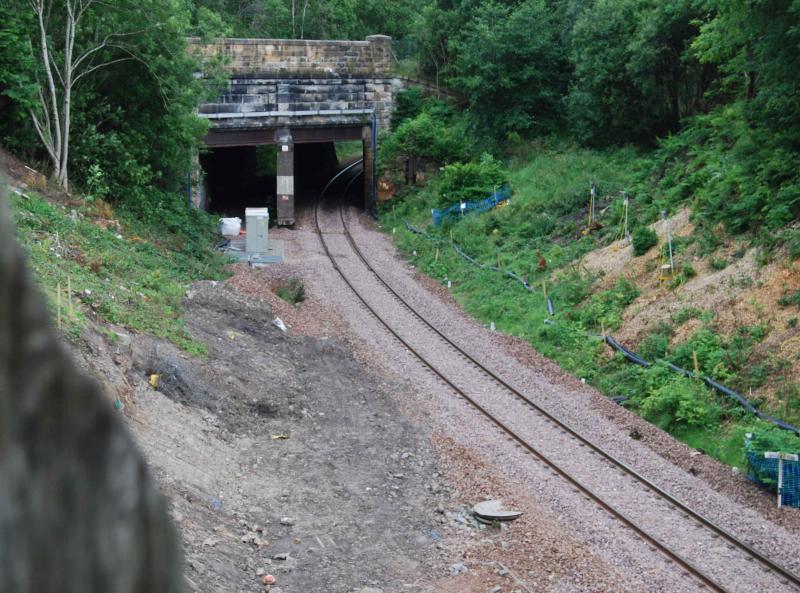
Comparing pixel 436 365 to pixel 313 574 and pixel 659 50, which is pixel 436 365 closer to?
pixel 313 574

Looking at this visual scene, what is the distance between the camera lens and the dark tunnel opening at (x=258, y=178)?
46.4 m

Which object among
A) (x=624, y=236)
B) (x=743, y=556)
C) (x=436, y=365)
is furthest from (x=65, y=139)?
(x=743, y=556)

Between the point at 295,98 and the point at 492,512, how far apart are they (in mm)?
31695

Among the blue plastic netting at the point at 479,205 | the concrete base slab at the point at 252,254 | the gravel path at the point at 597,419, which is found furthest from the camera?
the blue plastic netting at the point at 479,205

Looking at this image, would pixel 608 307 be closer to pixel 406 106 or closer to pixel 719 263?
pixel 719 263

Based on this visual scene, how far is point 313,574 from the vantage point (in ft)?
37.1

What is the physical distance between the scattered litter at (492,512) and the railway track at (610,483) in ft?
5.35

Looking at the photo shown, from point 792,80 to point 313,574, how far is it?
1611 centimetres

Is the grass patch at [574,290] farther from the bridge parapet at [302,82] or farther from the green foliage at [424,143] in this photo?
the bridge parapet at [302,82]

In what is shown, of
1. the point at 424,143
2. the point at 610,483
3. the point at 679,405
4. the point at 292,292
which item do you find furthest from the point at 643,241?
the point at 424,143

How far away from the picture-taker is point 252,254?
3169 cm

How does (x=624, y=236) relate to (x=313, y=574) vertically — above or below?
above

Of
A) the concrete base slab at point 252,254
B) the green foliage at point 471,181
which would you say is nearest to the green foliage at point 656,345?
the concrete base slab at point 252,254

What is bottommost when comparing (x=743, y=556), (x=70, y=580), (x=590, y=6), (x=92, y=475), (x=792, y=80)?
(x=743, y=556)
